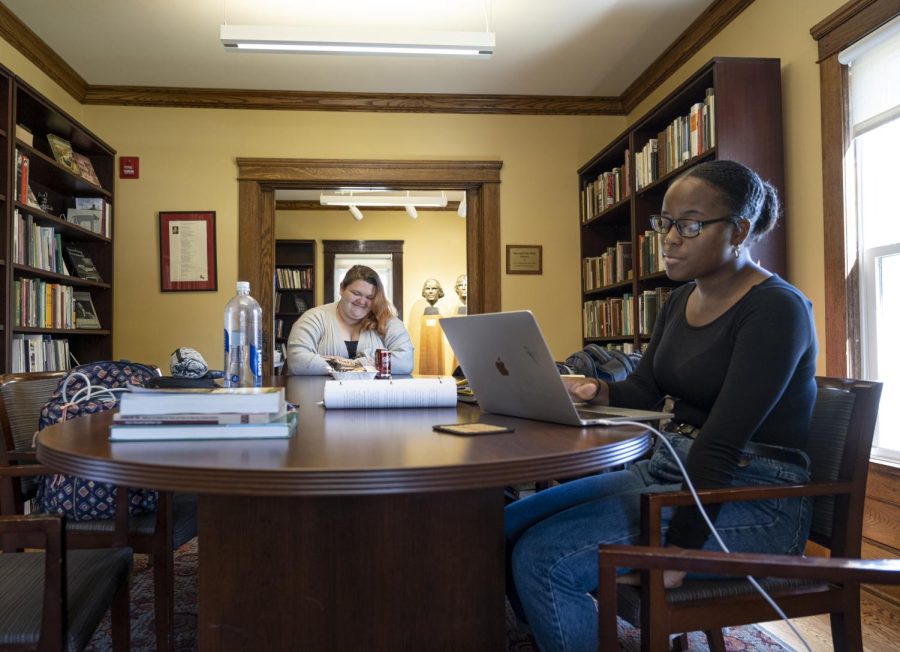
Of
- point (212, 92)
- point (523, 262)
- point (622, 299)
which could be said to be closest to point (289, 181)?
point (212, 92)

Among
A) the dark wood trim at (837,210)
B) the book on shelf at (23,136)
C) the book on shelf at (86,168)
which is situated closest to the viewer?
the dark wood trim at (837,210)

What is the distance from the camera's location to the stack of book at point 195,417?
0.96 m

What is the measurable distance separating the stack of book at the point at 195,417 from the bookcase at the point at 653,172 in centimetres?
252

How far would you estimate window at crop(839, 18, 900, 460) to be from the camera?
2.36 metres

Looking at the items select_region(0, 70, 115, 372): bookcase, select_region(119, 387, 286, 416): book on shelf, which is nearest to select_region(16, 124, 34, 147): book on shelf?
select_region(0, 70, 115, 372): bookcase

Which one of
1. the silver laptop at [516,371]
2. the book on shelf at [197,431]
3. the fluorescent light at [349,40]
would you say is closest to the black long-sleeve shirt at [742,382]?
the silver laptop at [516,371]

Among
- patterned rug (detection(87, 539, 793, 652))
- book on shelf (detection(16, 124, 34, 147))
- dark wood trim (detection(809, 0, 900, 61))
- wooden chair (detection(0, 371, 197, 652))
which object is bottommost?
patterned rug (detection(87, 539, 793, 652))

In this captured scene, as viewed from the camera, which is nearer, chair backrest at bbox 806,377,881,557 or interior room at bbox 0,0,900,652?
chair backrest at bbox 806,377,881,557

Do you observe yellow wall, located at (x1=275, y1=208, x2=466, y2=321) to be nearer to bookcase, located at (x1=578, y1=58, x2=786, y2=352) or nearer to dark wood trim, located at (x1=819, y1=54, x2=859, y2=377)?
Answer: bookcase, located at (x1=578, y1=58, x2=786, y2=352)

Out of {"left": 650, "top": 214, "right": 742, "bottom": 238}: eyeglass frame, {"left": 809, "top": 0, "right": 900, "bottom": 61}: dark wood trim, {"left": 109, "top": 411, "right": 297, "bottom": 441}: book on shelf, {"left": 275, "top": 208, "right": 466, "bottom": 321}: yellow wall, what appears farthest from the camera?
{"left": 275, "top": 208, "right": 466, "bottom": 321}: yellow wall

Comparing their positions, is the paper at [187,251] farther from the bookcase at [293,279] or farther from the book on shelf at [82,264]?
the bookcase at [293,279]

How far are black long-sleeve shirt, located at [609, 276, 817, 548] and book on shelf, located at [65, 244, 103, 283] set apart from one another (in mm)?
3865

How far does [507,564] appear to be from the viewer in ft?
4.29

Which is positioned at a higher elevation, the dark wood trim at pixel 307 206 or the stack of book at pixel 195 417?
the dark wood trim at pixel 307 206
